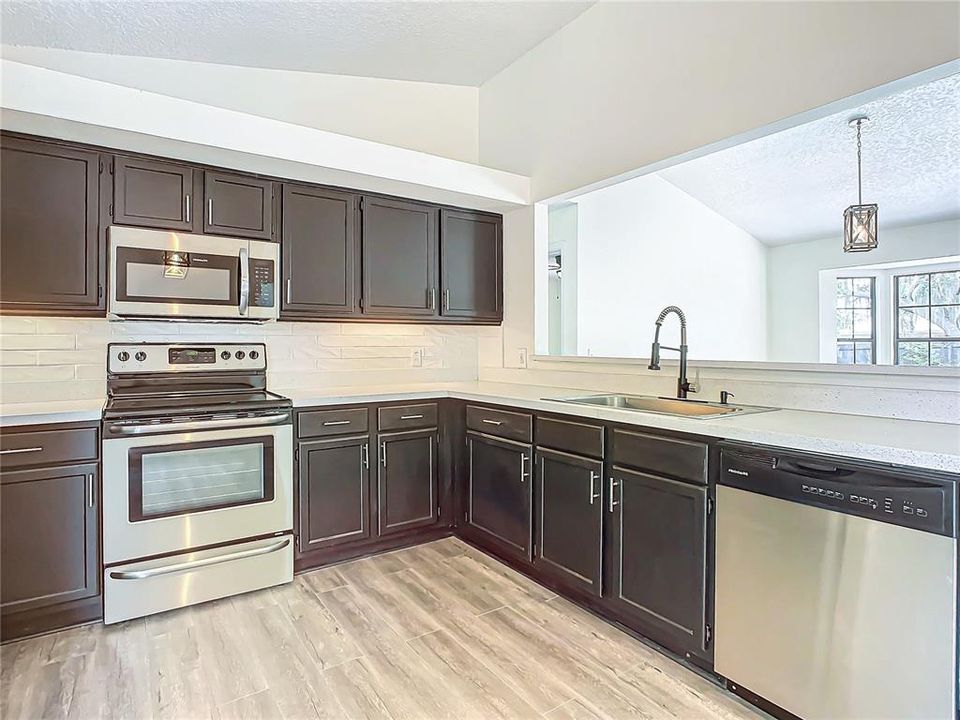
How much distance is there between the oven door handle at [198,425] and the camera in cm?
232

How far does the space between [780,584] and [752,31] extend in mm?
2106

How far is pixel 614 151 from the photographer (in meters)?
2.89

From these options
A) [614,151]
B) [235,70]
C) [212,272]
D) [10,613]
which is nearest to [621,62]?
[614,151]

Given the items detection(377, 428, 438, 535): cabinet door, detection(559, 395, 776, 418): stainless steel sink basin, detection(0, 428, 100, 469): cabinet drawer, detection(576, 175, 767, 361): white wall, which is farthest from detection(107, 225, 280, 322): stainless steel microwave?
detection(576, 175, 767, 361): white wall

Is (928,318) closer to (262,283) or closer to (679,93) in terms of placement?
(679,93)

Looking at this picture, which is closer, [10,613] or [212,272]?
[10,613]

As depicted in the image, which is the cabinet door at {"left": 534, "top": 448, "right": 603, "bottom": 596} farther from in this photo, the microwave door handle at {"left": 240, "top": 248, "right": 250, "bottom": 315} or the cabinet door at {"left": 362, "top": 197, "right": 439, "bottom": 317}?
the microwave door handle at {"left": 240, "top": 248, "right": 250, "bottom": 315}

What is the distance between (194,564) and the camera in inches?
96.7

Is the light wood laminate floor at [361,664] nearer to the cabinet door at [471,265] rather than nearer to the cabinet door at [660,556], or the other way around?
the cabinet door at [660,556]

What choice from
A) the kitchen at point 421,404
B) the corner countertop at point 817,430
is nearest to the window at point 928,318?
the kitchen at point 421,404

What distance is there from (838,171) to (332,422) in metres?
4.65

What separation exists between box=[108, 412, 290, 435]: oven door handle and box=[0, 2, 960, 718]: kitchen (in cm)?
2

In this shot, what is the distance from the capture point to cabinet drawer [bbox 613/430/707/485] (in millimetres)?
1924

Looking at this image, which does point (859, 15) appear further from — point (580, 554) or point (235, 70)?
point (235, 70)
